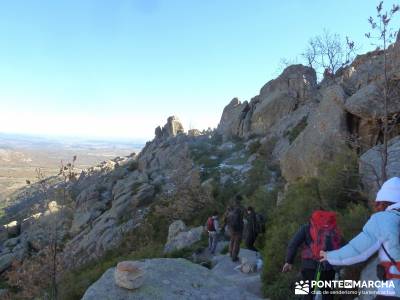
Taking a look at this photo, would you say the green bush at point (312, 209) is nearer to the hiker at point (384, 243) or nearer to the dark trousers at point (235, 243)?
the dark trousers at point (235, 243)

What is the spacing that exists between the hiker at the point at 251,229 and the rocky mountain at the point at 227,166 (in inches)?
121

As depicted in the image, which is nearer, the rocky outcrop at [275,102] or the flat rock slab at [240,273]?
the flat rock slab at [240,273]

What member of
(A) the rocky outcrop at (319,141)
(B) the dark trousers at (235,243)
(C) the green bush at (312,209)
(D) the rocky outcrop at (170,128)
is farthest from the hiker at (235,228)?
(D) the rocky outcrop at (170,128)

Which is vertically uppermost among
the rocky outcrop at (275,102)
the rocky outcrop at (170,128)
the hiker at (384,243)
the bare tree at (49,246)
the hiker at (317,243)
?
the rocky outcrop at (275,102)

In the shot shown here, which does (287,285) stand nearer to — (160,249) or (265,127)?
(160,249)

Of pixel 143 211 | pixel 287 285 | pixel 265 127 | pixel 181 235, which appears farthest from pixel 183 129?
pixel 287 285

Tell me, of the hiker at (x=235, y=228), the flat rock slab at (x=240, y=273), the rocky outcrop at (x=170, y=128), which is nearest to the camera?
the flat rock slab at (x=240, y=273)

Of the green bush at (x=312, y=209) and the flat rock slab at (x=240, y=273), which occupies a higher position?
the green bush at (x=312, y=209)

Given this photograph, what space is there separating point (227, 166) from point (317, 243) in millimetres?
25872

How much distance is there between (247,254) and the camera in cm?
1291

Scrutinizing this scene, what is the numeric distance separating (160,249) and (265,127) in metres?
19.8

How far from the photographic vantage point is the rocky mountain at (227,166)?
546 inches

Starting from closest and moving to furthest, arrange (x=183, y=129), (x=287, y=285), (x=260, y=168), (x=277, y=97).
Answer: (x=287, y=285)
(x=260, y=168)
(x=277, y=97)
(x=183, y=129)

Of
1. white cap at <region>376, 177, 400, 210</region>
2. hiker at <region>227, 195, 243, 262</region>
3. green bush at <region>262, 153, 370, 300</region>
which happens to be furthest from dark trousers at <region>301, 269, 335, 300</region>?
hiker at <region>227, 195, 243, 262</region>
